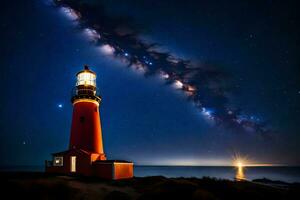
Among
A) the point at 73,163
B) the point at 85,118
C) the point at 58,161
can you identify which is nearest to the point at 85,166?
the point at 73,163

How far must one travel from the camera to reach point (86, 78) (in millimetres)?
22031

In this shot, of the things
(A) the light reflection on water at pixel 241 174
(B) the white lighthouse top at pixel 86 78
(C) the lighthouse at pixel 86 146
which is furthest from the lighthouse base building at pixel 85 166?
(A) the light reflection on water at pixel 241 174

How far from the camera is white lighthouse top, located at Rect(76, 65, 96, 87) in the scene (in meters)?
21.8

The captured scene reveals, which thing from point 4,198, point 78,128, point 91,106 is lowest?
point 4,198

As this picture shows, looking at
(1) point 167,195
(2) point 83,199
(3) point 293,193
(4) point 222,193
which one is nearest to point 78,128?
(2) point 83,199

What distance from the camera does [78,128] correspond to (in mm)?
20484

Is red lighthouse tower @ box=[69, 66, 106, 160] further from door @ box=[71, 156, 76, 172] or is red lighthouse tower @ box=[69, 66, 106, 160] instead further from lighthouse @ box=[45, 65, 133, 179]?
door @ box=[71, 156, 76, 172]

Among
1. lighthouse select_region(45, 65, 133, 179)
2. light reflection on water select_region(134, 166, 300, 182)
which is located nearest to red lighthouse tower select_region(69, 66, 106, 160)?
lighthouse select_region(45, 65, 133, 179)

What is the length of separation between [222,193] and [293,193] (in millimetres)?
4382

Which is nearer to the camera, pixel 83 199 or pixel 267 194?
pixel 83 199

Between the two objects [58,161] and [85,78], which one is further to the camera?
[85,78]

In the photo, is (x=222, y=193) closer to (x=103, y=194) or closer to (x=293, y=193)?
(x=293, y=193)

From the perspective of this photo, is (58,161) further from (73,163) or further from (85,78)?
(85,78)

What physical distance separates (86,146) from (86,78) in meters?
6.25
